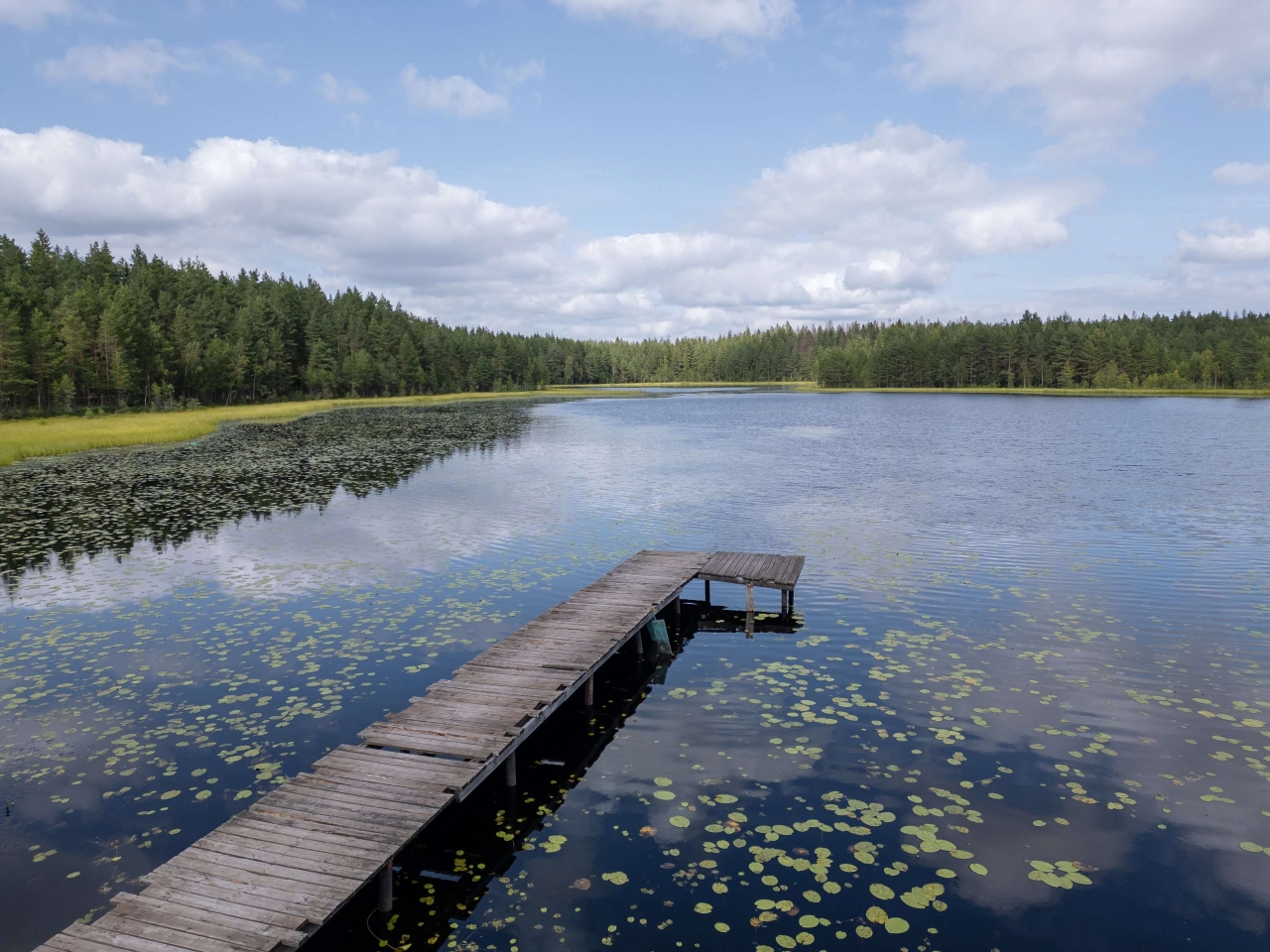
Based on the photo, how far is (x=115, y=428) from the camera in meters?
74.4

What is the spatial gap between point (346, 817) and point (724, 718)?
741 centimetres

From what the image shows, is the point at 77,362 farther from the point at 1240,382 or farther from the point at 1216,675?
the point at 1240,382

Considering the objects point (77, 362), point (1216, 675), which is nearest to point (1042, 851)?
point (1216, 675)

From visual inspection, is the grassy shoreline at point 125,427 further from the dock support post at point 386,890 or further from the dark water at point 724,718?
the dock support post at point 386,890

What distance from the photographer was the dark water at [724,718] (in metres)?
9.55

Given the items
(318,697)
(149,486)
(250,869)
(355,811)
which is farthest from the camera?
(149,486)

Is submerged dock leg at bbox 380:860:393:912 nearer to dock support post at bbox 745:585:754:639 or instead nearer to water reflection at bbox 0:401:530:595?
dock support post at bbox 745:585:754:639

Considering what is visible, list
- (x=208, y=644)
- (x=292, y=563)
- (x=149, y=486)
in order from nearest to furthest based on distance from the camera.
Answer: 1. (x=208, y=644)
2. (x=292, y=563)
3. (x=149, y=486)

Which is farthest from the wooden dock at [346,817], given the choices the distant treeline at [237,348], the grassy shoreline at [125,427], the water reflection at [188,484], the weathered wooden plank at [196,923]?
the distant treeline at [237,348]

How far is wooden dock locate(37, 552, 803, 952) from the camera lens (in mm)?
7891

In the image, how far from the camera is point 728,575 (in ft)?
73.8

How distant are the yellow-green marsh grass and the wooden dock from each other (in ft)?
184

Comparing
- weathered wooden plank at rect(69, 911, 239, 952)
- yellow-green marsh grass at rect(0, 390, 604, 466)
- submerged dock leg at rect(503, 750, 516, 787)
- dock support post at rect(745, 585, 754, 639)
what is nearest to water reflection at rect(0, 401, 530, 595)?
yellow-green marsh grass at rect(0, 390, 604, 466)

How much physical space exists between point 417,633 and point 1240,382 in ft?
721
